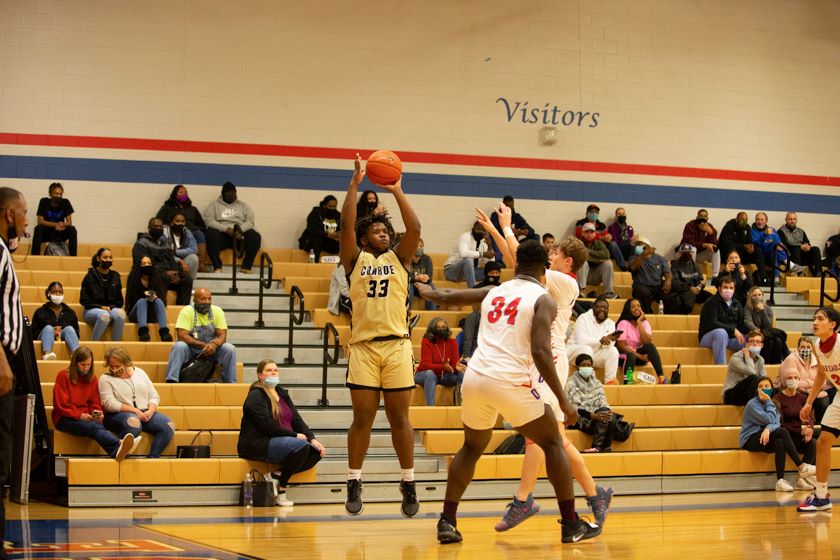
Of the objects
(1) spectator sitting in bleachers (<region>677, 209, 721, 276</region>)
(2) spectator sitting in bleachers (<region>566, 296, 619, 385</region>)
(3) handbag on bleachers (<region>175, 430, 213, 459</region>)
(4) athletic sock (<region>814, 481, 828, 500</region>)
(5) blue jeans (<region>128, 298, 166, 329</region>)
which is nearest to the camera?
(4) athletic sock (<region>814, 481, 828, 500</region>)

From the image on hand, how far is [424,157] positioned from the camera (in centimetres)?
1775

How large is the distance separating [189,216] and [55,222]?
1804mm

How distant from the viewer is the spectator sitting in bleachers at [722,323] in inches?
576

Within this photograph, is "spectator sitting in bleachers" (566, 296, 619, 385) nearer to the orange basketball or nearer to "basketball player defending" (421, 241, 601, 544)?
the orange basketball

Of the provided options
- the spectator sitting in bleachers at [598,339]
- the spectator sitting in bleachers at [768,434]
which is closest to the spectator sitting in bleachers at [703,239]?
the spectator sitting in bleachers at [598,339]

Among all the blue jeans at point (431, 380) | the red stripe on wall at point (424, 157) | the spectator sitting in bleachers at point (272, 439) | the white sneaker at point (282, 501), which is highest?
the red stripe on wall at point (424, 157)

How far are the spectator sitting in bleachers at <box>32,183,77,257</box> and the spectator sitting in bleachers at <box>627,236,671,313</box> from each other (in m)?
7.99

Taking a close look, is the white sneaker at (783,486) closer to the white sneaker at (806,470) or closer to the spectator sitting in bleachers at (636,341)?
the white sneaker at (806,470)

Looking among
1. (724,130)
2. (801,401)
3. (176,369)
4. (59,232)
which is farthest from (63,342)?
(724,130)

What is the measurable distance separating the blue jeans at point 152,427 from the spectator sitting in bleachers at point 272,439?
2.29ft

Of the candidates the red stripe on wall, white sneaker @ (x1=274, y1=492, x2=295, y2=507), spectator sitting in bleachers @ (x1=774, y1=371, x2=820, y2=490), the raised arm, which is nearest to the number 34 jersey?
the raised arm

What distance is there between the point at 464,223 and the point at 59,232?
6211 mm

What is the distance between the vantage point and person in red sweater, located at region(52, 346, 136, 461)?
34.3 feet

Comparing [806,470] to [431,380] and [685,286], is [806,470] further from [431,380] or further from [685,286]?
[685,286]
